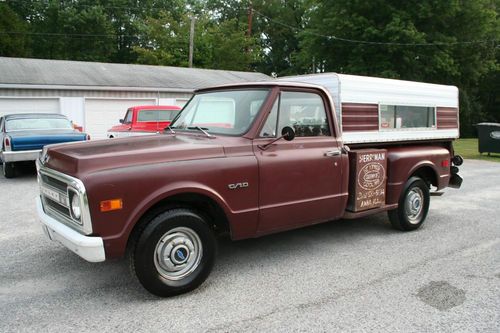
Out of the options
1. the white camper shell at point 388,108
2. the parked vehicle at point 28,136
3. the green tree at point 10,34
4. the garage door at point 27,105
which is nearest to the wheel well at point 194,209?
the white camper shell at point 388,108

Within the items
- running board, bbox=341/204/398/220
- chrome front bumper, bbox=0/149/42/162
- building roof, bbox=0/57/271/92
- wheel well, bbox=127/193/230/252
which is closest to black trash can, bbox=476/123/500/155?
building roof, bbox=0/57/271/92

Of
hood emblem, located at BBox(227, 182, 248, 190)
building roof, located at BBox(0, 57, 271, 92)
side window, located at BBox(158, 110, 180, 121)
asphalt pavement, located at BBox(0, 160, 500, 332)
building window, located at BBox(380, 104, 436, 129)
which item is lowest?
asphalt pavement, located at BBox(0, 160, 500, 332)

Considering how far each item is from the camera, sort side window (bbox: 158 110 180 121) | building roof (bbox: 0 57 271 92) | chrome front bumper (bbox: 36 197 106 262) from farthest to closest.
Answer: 1. building roof (bbox: 0 57 271 92)
2. side window (bbox: 158 110 180 121)
3. chrome front bumper (bbox: 36 197 106 262)

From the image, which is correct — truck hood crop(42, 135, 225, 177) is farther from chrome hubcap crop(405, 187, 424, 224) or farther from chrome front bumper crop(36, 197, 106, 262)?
chrome hubcap crop(405, 187, 424, 224)

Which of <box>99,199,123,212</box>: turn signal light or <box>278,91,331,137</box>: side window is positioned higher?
<box>278,91,331,137</box>: side window

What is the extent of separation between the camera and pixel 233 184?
4.04 metres

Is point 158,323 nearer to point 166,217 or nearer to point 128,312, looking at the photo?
point 128,312

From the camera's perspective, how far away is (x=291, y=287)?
4039 millimetres

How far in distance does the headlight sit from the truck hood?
192mm

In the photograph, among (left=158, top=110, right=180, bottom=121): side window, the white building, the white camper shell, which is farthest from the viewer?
the white building

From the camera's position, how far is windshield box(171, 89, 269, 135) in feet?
14.6

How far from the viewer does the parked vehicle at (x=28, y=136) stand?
33.1 feet

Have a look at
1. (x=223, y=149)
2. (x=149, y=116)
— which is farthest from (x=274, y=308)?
(x=149, y=116)

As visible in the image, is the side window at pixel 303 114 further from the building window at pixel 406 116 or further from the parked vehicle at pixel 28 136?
the parked vehicle at pixel 28 136
